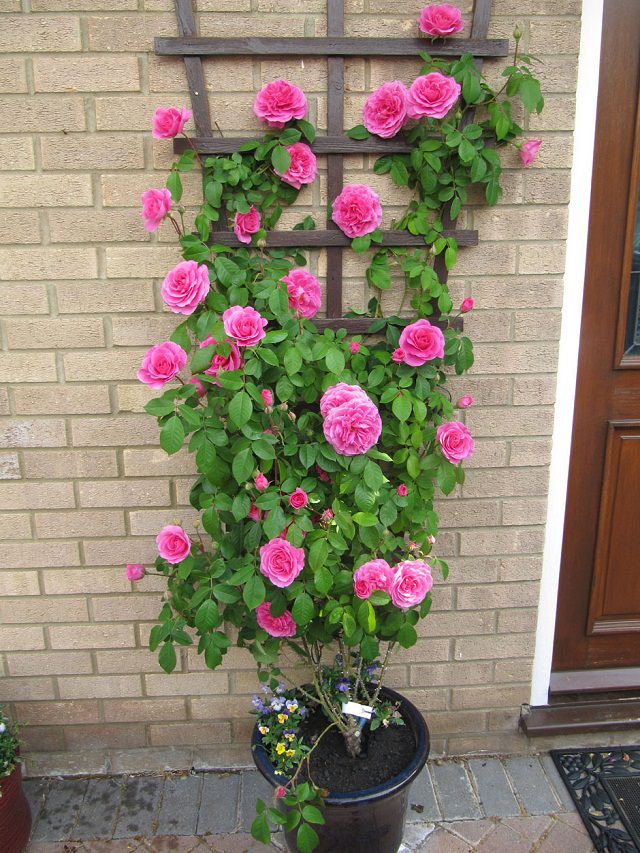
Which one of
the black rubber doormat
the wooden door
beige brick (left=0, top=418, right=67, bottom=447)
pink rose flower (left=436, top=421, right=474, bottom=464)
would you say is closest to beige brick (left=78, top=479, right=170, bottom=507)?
beige brick (left=0, top=418, right=67, bottom=447)

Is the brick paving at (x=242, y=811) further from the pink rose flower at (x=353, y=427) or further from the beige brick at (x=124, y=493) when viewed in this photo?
the pink rose flower at (x=353, y=427)

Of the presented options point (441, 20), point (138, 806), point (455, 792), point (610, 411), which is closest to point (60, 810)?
point (138, 806)

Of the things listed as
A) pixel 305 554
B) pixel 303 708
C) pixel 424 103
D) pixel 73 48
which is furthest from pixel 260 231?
pixel 303 708

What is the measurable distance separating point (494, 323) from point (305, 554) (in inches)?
35.7

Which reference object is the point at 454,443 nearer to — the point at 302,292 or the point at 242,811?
the point at 302,292

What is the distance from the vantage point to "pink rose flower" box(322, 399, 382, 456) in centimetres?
159

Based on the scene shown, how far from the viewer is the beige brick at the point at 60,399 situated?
2092 millimetres

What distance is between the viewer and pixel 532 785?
2271 millimetres

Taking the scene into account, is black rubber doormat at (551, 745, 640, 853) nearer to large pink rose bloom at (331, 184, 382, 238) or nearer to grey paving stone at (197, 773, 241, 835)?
grey paving stone at (197, 773, 241, 835)

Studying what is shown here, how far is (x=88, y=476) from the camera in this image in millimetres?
2162

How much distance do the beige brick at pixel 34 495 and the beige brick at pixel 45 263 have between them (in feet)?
2.05

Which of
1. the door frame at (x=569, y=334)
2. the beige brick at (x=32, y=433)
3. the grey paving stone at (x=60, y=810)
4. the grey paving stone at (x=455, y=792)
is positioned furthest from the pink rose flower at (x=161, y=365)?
the grey paving stone at (x=455, y=792)

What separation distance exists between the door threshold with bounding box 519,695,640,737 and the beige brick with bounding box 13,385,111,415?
5.79 ft

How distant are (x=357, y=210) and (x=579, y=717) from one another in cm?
185
